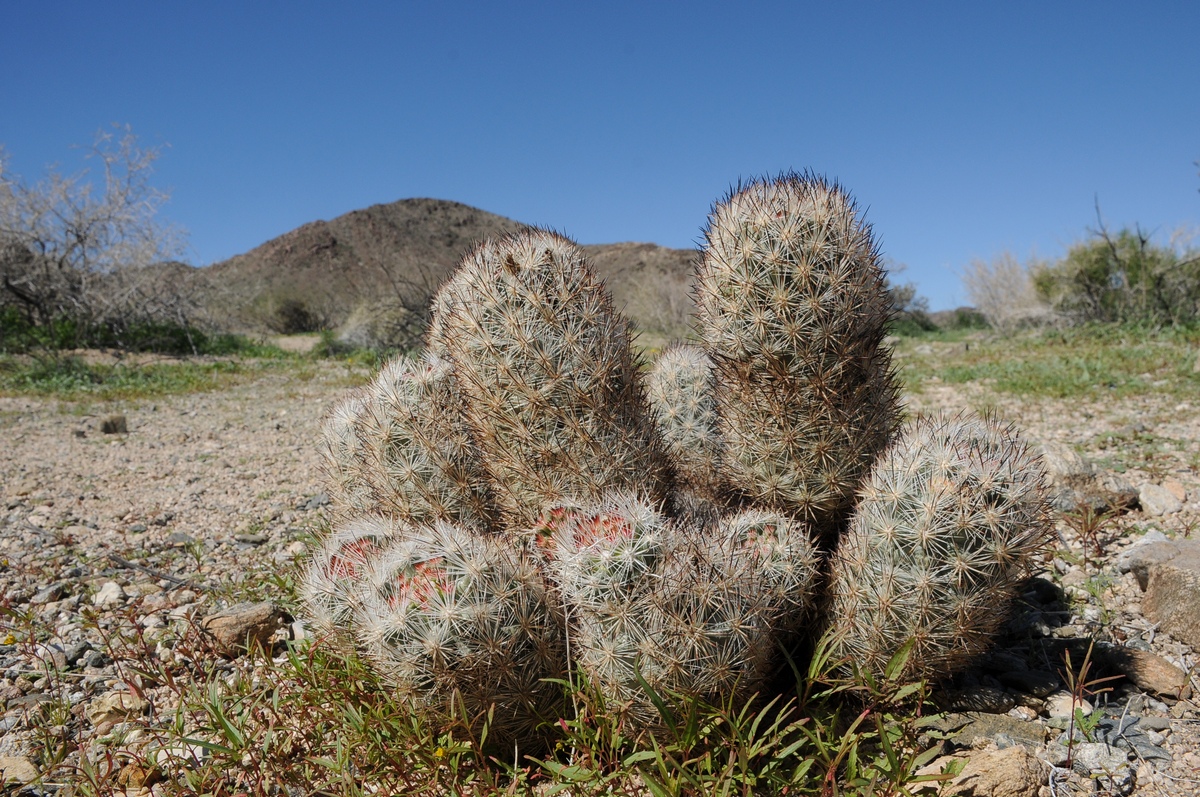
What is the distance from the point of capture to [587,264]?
8.83ft

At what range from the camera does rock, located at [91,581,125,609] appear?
3.51m

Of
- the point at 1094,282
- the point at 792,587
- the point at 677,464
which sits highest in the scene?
the point at 1094,282

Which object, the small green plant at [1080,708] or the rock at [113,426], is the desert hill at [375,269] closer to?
the rock at [113,426]

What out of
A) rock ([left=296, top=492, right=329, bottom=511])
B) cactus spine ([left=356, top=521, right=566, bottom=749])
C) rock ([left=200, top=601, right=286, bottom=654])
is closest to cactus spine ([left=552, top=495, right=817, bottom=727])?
cactus spine ([left=356, top=521, right=566, bottom=749])

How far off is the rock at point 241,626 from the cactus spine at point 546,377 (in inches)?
53.8

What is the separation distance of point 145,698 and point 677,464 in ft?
7.36

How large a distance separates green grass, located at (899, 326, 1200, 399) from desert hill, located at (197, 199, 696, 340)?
19.9 ft

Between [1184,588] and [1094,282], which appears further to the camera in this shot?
[1094,282]

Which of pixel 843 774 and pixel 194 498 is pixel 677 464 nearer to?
pixel 843 774

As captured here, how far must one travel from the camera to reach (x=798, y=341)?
2.43 m

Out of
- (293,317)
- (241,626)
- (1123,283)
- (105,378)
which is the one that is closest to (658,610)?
(241,626)

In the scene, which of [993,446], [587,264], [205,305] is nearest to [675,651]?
[993,446]

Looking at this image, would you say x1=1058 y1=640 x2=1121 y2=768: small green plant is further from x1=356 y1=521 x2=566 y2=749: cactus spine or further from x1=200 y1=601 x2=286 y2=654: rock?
x1=200 y1=601 x2=286 y2=654: rock

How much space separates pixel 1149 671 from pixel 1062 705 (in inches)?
14.9
